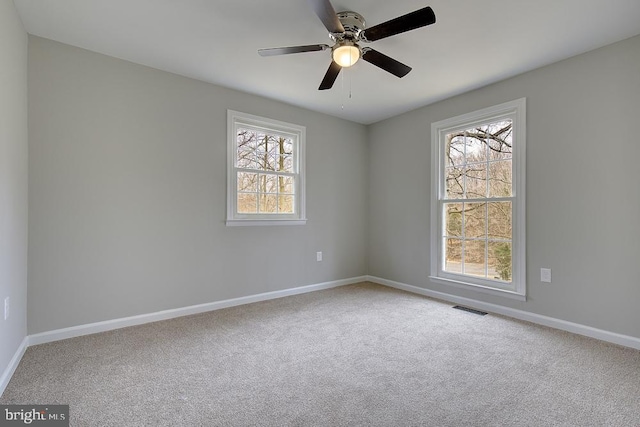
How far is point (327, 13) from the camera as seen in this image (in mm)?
1821

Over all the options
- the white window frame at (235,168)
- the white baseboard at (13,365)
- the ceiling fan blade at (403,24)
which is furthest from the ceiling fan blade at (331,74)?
the white baseboard at (13,365)

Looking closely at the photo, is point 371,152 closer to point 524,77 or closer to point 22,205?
point 524,77

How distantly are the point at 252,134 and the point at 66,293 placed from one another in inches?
94.2

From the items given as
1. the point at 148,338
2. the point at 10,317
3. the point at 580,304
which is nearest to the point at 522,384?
the point at 580,304

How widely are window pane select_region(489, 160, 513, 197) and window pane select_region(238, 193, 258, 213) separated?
2.67 metres

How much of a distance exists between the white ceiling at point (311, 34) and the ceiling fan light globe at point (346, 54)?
245mm

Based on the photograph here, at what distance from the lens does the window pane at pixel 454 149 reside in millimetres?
3807

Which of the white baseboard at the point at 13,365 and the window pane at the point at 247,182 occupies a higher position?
the window pane at the point at 247,182

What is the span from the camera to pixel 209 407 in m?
1.70

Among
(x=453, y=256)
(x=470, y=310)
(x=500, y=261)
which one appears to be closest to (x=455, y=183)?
(x=453, y=256)

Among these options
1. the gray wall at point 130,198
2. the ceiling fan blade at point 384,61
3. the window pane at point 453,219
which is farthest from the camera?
the window pane at point 453,219

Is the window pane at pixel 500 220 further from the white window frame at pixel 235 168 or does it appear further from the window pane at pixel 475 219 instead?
the white window frame at pixel 235 168

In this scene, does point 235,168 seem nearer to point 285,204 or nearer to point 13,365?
point 285,204

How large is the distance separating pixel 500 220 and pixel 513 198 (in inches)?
11.3
